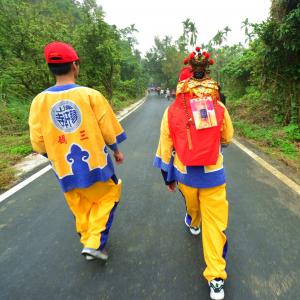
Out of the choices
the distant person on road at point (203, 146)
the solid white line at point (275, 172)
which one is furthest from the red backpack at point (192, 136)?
the solid white line at point (275, 172)

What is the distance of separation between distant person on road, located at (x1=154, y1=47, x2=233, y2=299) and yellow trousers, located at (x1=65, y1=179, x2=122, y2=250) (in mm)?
745

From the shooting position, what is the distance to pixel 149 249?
2658 millimetres

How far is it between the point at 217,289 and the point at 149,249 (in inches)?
32.2

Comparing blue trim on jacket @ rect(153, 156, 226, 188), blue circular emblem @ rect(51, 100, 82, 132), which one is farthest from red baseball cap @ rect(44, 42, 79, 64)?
blue trim on jacket @ rect(153, 156, 226, 188)

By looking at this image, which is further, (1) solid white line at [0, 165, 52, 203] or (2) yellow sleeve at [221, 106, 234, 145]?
(1) solid white line at [0, 165, 52, 203]

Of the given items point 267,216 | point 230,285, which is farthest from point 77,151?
point 267,216

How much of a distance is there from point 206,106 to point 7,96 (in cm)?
1095

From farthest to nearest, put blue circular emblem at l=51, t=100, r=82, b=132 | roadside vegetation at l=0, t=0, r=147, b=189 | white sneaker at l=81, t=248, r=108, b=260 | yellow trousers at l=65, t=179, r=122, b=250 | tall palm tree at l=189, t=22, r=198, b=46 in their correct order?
1. tall palm tree at l=189, t=22, r=198, b=46
2. roadside vegetation at l=0, t=0, r=147, b=189
3. yellow trousers at l=65, t=179, r=122, b=250
4. white sneaker at l=81, t=248, r=108, b=260
5. blue circular emblem at l=51, t=100, r=82, b=132

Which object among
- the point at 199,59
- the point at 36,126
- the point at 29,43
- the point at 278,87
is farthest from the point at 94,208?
the point at 29,43

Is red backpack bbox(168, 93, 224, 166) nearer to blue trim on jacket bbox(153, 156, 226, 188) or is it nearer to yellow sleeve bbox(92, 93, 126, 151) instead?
blue trim on jacket bbox(153, 156, 226, 188)

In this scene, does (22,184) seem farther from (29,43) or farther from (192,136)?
(29,43)

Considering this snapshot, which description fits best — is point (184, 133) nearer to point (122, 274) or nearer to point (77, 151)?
point (77, 151)

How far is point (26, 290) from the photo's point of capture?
87.5 inches

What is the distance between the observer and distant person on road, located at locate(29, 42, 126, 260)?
2189 millimetres
